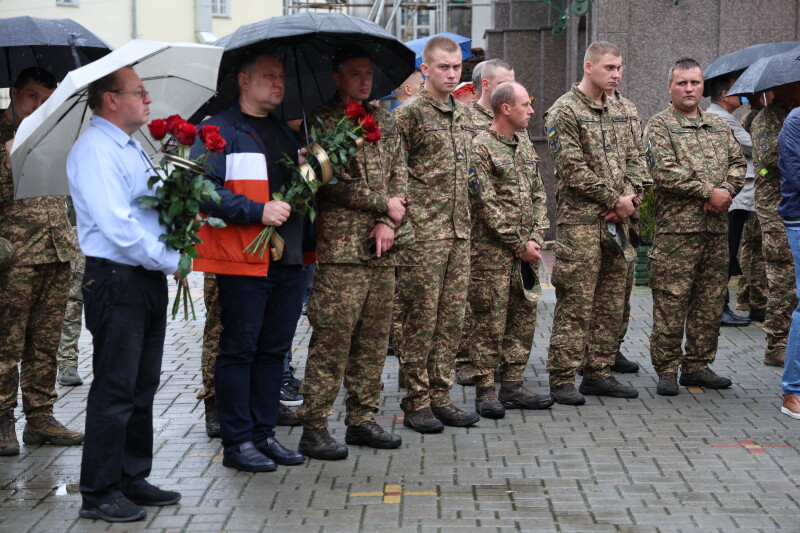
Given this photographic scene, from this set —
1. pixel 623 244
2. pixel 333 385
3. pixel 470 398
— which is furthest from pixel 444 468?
pixel 623 244

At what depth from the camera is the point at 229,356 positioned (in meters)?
5.91

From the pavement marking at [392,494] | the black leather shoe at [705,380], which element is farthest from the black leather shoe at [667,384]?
the pavement marking at [392,494]

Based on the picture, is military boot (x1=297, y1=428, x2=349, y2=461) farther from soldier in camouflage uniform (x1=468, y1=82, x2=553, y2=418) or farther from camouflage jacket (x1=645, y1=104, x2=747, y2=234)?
camouflage jacket (x1=645, y1=104, x2=747, y2=234)

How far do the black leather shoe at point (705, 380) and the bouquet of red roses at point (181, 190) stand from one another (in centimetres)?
403

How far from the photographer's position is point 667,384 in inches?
306

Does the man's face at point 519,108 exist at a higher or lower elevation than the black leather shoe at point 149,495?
higher

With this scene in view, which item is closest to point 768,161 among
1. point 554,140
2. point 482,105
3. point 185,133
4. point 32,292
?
point 554,140

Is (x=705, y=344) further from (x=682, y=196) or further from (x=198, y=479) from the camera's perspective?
(x=198, y=479)

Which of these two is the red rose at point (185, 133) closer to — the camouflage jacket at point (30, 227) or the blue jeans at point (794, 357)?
the camouflage jacket at point (30, 227)

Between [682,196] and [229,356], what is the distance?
351cm

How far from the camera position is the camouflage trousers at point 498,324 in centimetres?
729

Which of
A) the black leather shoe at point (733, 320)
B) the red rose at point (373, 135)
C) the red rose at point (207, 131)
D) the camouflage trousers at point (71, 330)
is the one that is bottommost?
the black leather shoe at point (733, 320)

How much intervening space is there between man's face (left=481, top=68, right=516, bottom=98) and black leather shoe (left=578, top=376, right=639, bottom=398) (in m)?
2.28

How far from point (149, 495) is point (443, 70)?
300 cm
